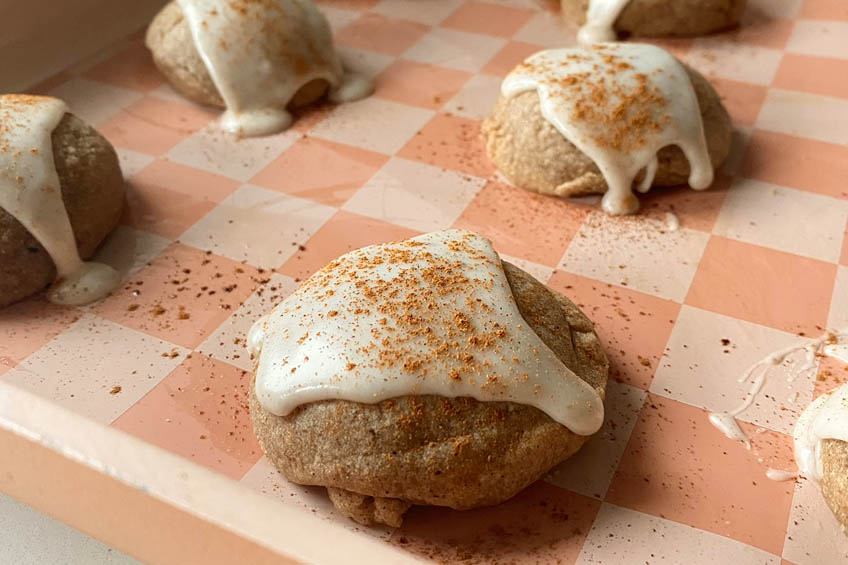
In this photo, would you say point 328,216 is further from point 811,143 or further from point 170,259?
point 811,143

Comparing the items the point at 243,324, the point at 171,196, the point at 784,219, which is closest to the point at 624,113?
the point at 784,219

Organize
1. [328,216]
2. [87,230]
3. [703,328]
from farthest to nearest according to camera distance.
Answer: [328,216] < [87,230] < [703,328]

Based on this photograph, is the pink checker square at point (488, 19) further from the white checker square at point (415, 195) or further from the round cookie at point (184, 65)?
the white checker square at point (415, 195)

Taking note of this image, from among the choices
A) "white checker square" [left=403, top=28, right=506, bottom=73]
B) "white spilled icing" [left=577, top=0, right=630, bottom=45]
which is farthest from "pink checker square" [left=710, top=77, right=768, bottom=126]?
"white checker square" [left=403, top=28, right=506, bottom=73]

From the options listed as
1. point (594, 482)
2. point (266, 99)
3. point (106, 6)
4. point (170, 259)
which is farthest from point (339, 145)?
point (594, 482)

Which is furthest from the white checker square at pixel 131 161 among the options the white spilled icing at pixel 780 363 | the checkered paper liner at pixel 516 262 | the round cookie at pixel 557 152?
the white spilled icing at pixel 780 363
